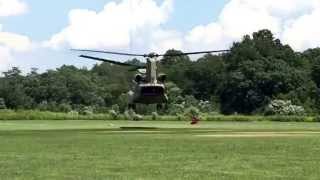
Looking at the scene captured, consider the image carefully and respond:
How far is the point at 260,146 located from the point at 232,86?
155 meters

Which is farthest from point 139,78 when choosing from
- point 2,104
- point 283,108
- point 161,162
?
point 2,104

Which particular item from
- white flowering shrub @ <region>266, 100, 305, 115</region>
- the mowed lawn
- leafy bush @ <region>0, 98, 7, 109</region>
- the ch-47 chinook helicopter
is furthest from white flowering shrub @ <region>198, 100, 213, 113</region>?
the mowed lawn

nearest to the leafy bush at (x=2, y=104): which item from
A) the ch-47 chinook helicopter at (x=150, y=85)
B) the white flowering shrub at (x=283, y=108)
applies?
the white flowering shrub at (x=283, y=108)

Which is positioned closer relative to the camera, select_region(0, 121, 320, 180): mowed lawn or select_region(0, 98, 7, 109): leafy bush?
select_region(0, 121, 320, 180): mowed lawn

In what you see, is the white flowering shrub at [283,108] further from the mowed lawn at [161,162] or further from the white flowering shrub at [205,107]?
the mowed lawn at [161,162]

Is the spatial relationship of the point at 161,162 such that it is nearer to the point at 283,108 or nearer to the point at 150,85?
the point at 150,85

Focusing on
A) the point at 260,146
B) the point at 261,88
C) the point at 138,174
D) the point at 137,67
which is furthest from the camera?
the point at 261,88

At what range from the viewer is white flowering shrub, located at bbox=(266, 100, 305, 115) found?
483ft

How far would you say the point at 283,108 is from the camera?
152 metres

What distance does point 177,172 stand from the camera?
22.8 m

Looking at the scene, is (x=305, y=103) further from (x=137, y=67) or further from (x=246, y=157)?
(x=246, y=157)

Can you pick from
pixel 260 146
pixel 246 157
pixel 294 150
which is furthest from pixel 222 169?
pixel 260 146

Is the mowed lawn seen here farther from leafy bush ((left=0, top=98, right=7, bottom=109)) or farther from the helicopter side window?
leafy bush ((left=0, top=98, right=7, bottom=109))

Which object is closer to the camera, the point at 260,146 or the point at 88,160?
the point at 88,160
